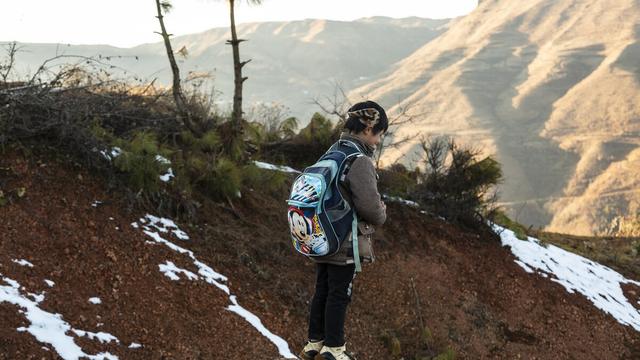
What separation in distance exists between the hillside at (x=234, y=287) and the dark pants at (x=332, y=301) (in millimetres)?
1015

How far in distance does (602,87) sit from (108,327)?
515 feet

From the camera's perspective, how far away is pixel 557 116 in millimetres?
145000

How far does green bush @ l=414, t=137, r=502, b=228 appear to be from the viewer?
33.4ft

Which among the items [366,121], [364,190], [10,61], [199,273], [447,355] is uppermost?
[10,61]

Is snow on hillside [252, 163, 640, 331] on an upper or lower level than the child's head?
lower

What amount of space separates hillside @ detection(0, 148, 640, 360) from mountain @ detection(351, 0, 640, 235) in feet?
254

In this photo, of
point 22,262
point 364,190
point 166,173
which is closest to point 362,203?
point 364,190

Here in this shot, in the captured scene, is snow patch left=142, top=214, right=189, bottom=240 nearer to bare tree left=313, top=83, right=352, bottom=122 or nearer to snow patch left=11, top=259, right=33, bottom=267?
snow patch left=11, top=259, right=33, bottom=267

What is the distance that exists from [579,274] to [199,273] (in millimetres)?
7378

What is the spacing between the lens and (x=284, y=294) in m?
6.33

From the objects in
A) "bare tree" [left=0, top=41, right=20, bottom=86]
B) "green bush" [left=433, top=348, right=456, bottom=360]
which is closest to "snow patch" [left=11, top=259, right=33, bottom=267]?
"bare tree" [left=0, top=41, right=20, bottom=86]

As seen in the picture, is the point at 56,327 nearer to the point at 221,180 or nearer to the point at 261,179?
the point at 221,180

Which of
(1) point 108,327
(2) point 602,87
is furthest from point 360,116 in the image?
(2) point 602,87

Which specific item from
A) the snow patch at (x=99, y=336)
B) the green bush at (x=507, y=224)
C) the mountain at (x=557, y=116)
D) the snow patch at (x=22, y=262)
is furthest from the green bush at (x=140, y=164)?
the mountain at (x=557, y=116)
